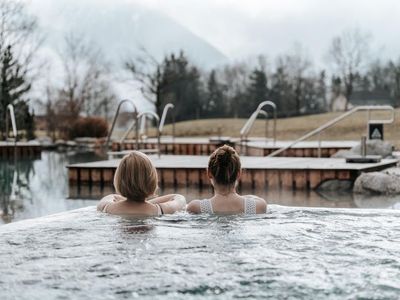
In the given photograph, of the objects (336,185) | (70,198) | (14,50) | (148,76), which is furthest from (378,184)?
(148,76)

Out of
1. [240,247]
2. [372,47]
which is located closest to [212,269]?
[240,247]

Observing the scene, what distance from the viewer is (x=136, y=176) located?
391 centimetres

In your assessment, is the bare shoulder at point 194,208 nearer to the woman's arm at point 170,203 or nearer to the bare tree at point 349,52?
the woman's arm at point 170,203

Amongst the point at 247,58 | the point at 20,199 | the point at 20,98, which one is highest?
the point at 247,58

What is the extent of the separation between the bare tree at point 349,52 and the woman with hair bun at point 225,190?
4592cm

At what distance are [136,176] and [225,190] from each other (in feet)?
1.98

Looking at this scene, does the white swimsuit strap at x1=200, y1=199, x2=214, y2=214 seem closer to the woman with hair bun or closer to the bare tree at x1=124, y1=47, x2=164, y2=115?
the woman with hair bun

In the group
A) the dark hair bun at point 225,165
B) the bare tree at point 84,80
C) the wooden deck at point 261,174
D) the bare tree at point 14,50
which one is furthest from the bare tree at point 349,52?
the dark hair bun at point 225,165

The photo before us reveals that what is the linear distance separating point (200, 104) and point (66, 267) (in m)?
40.5

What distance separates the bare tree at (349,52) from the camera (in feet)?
164

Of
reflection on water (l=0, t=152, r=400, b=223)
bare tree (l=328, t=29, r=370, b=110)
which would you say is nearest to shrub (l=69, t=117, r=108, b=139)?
reflection on water (l=0, t=152, r=400, b=223)

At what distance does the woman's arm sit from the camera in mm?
4348

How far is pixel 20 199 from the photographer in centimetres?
843

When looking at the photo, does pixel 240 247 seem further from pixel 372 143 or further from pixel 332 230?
pixel 372 143
